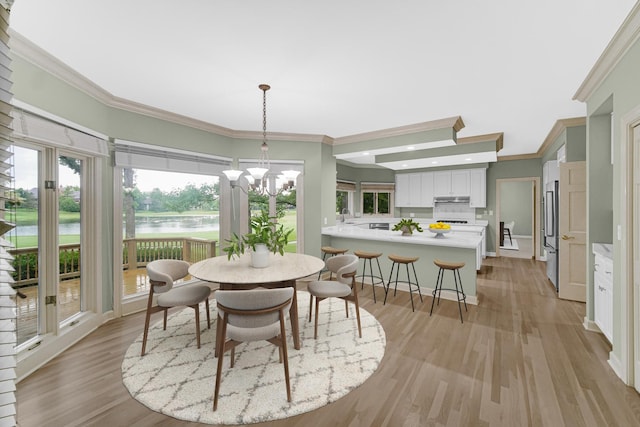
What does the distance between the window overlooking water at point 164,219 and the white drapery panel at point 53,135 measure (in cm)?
55

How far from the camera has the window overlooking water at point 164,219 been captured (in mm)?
3709

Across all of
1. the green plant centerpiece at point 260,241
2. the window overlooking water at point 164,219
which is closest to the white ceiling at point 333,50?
the window overlooking water at point 164,219

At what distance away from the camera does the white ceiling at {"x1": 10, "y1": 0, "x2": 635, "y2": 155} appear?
1830 mm

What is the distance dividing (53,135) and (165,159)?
4.45 ft

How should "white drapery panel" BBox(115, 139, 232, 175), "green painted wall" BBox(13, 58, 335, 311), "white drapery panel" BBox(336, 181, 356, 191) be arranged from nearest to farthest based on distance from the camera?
"green painted wall" BBox(13, 58, 335, 311) < "white drapery panel" BBox(115, 139, 232, 175) < "white drapery panel" BBox(336, 181, 356, 191)

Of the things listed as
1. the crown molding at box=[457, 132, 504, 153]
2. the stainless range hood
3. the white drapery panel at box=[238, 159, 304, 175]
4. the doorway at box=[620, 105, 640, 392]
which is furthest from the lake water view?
the stainless range hood

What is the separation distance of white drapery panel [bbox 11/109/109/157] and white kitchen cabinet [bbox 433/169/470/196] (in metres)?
7.12

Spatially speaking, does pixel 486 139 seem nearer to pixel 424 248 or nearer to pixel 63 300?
pixel 424 248

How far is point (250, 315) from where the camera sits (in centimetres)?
192

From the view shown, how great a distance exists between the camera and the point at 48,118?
8.23ft

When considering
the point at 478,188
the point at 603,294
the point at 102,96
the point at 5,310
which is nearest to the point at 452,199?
the point at 478,188

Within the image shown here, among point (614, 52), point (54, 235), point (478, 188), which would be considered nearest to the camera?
point (614, 52)

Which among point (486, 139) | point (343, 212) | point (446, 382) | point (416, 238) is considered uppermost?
point (486, 139)

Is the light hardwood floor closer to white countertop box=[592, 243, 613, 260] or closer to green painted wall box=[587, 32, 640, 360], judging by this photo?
green painted wall box=[587, 32, 640, 360]
